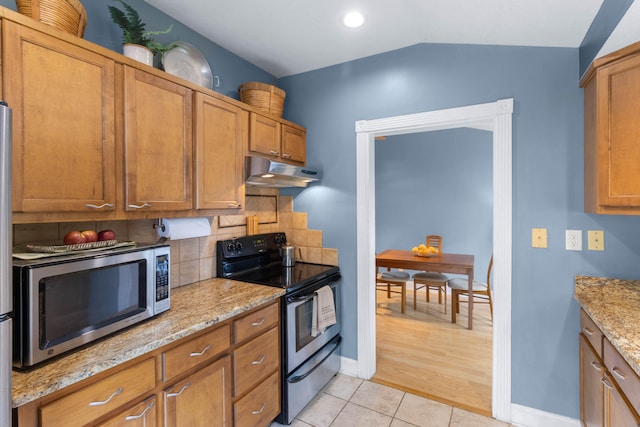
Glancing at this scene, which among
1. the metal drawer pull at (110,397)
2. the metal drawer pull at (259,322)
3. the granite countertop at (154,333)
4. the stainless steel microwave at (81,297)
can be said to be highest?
the stainless steel microwave at (81,297)

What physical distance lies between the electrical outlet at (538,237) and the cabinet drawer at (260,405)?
1897 mm

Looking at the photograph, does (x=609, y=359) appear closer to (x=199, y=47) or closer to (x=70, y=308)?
(x=70, y=308)

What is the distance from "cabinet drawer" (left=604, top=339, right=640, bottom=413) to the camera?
1098mm

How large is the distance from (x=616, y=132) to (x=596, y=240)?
0.68 m

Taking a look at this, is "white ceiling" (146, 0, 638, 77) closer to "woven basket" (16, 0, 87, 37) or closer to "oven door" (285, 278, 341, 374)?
"woven basket" (16, 0, 87, 37)

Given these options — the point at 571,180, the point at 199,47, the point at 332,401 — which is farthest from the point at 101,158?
the point at 571,180

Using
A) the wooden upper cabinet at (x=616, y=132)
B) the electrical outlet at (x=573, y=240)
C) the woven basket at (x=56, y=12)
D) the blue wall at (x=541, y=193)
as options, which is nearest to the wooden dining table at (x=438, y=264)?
the blue wall at (x=541, y=193)

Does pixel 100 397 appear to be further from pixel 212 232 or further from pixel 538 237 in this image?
pixel 538 237

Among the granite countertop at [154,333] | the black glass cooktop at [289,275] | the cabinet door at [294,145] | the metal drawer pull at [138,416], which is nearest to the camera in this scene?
the granite countertop at [154,333]

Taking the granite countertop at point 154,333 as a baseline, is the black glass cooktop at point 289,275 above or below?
above

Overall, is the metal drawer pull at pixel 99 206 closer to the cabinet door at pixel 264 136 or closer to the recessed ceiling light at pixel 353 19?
the cabinet door at pixel 264 136

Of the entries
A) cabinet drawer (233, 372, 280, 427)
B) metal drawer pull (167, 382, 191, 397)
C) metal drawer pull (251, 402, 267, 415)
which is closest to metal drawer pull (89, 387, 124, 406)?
metal drawer pull (167, 382, 191, 397)

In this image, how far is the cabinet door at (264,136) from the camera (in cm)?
224

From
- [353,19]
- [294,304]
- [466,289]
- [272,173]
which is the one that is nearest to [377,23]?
[353,19]
